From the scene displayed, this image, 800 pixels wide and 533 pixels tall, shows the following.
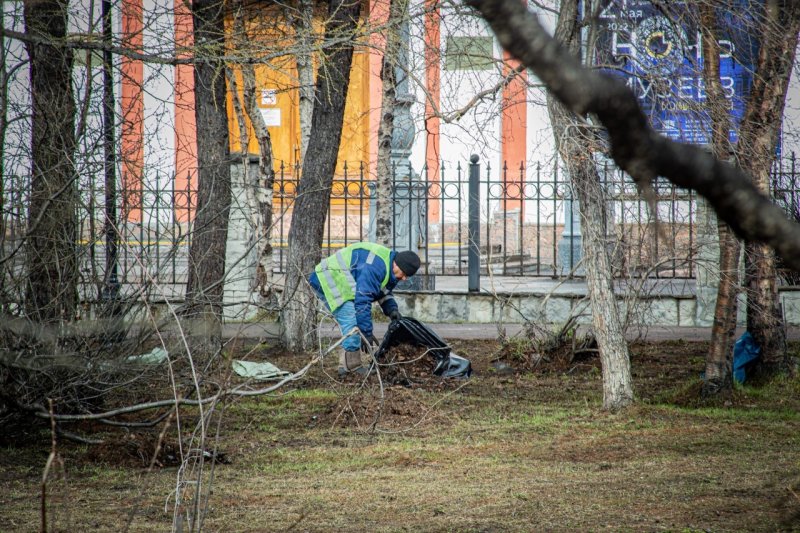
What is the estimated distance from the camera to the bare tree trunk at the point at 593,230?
252 inches

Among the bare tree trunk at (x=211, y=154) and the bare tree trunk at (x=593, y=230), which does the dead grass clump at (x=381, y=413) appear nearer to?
the bare tree trunk at (x=593, y=230)

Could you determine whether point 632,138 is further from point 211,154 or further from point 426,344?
point 211,154

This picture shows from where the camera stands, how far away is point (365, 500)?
15.3ft

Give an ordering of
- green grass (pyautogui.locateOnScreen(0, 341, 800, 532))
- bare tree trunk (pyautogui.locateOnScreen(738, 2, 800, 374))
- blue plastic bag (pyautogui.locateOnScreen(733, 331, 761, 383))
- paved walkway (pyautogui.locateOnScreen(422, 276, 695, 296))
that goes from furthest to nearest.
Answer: paved walkway (pyautogui.locateOnScreen(422, 276, 695, 296)) → blue plastic bag (pyautogui.locateOnScreen(733, 331, 761, 383)) → bare tree trunk (pyautogui.locateOnScreen(738, 2, 800, 374)) → green grass (pyautogui.locateOnScreen(0, 341, 800, 532))

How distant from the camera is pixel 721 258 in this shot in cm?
695

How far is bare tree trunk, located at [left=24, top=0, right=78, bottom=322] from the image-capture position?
548 cm

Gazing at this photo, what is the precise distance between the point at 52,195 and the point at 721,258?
4686 millimetres

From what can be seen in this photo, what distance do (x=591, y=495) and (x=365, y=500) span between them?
1.14m

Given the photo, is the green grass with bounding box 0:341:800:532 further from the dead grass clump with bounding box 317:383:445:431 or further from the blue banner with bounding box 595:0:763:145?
the blue banner with bounding box 595:0:763:145

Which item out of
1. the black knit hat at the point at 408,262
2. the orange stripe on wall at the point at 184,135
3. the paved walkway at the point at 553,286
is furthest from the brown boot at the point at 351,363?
the paved walkway at the point at 553,286

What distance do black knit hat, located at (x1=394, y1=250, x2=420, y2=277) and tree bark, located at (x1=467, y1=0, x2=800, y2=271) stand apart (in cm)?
705

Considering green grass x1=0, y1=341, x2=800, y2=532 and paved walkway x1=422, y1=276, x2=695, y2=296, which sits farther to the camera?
paved walkway x1=422, y1=276, x2=695, y2=296

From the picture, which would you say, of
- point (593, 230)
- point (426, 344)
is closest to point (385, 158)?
point (426, 344)

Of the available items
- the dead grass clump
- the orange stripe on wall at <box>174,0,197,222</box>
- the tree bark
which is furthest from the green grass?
the tree bark
